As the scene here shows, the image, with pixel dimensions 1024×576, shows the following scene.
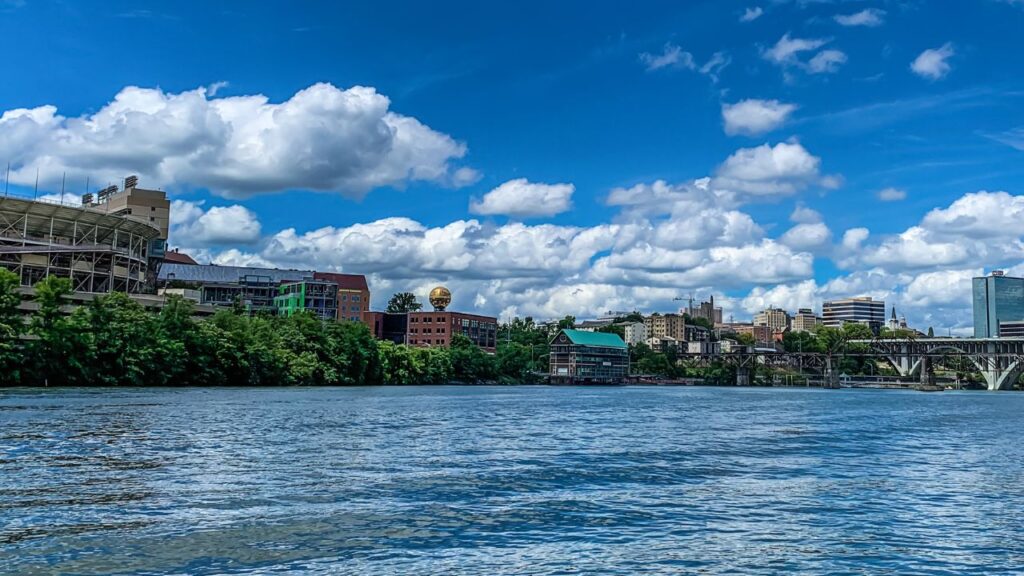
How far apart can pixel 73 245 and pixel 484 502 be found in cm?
14222

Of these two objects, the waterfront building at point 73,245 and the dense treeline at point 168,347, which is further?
the waterfront building at point 73,245

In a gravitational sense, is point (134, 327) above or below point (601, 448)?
above

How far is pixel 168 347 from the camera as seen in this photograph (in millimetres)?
108875

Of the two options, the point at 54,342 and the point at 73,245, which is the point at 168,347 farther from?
the point at 73,245

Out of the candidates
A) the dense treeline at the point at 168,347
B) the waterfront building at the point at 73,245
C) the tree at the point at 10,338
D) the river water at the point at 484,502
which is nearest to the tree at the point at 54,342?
the dense treeline at the point at 168,347

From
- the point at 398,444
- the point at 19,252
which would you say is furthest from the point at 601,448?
the point at 19,252

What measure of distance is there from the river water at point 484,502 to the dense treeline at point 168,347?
51.0 m

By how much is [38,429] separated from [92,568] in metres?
30.5

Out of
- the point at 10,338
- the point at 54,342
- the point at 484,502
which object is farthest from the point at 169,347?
the point at 484,502

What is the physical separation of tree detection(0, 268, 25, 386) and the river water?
4818cm

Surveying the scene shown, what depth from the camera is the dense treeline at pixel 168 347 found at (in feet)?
310

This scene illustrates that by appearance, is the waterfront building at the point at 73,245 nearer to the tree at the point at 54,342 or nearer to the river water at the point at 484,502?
the tree at the point at 54,342

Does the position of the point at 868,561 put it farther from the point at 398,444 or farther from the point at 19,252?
the point at 19,252

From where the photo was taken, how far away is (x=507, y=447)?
40812 millimetres
